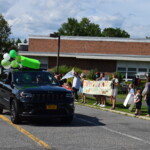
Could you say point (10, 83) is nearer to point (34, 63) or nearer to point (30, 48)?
point (34, 63)

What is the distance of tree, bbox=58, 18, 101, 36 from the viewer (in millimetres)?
104219

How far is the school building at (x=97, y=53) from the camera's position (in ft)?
147

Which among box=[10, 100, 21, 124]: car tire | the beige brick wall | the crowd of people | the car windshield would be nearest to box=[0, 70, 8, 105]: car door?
the car windshield

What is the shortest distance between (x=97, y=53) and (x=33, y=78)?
3559 centimetres

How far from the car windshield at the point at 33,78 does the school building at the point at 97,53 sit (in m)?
31.9

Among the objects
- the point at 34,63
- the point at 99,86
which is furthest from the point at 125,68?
the point at 34,63

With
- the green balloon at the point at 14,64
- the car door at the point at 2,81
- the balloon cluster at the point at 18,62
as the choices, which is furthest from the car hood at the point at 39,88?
the green balloon at the point at 14,64

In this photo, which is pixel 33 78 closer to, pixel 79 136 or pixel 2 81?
pixel 2 81

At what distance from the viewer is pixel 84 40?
4866 cm

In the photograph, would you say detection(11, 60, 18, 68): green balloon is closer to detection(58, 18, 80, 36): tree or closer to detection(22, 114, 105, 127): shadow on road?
detection(22, 114, 105, 127): shadow on road

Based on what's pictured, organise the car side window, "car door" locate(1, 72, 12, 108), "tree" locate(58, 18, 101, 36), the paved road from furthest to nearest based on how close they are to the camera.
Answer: "tree" locate(58, 18, 101, 36)
the car side window
"car door" locate(1, 72, 12, 108)
the paved road

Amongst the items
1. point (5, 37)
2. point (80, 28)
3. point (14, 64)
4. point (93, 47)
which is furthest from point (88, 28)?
point (14, 64)

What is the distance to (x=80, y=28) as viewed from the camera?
343 ft

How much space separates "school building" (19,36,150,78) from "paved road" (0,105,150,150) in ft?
107
